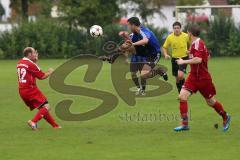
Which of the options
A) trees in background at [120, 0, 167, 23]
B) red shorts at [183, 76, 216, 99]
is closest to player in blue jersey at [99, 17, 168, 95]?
red shorts at [183, 76, 216, 99]

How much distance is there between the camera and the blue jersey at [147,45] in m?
20.2

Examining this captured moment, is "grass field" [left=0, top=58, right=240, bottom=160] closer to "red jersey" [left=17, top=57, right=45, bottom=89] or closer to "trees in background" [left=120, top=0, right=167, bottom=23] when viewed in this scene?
"red jersey" [left=17, top=57, right=45, bottom=89]

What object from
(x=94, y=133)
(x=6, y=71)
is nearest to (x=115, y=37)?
(x=6, y=71)

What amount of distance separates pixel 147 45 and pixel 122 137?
7.65 meters

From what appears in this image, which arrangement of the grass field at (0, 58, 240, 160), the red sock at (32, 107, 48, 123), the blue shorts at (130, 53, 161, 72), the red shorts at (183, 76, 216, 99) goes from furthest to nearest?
the blue shorts at (130, 53, 161, 72), the red sock at (32, 107, 48, 123), the red shorts at (183, 76, 216, 99), the grass field at (0, 58, 240, 160)

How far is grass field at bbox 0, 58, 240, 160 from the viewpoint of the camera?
1141 cm

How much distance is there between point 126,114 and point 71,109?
1.76 metres

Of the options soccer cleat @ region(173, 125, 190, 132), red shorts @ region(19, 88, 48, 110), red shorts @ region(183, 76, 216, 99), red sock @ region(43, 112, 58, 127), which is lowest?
soccer cleat @ region(173, 125, 190, 132)

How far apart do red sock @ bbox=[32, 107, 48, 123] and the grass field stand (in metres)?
0.26

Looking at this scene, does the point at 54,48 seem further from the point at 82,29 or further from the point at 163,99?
the point at 163,99

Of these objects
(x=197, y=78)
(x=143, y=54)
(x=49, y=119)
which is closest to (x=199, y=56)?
(x=197, y=78)

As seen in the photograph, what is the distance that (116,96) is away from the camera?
21156mm

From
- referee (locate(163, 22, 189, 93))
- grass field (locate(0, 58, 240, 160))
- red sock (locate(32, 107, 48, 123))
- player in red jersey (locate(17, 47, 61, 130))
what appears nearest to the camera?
grass field (locate(0, 58, 240, 160))

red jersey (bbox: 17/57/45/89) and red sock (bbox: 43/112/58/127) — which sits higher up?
red jersey (bbox: 17/57/45/89)
